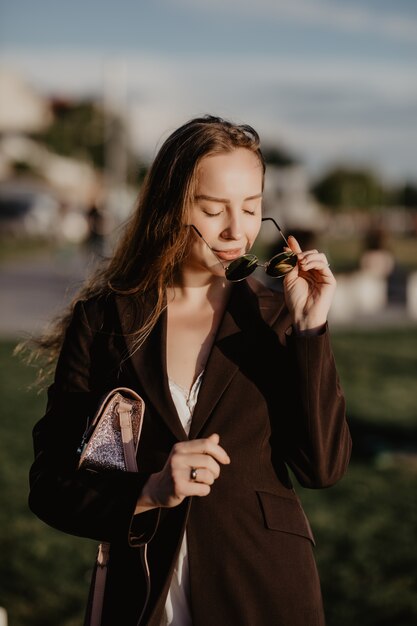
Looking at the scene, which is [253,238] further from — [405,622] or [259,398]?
[405,622]

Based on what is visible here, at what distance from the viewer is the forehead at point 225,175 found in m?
2.06

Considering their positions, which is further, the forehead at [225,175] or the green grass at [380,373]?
the green grass at [380,373]

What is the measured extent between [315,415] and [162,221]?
2.06ft

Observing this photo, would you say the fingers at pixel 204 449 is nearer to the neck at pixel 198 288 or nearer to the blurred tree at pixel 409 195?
the neck at pixel 198 288

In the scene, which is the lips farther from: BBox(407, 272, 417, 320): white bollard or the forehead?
BBox(407, 272, 417, 320): white bollard

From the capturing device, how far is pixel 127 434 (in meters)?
1.93

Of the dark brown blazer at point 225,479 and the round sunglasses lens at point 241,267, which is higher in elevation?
the round sunglasses lens at point 241,267

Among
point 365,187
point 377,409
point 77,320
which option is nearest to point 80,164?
point 365,187

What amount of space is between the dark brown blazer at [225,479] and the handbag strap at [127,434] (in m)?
0.05

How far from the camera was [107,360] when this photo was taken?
6.93ft

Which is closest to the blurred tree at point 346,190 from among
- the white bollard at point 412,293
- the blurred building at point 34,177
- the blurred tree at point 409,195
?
the blurred tree at point 409,195

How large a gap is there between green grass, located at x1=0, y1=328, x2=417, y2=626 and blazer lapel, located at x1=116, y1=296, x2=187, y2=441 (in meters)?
2.85

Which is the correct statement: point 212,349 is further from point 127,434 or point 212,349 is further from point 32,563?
point 32,563

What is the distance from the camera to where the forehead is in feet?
6.75
